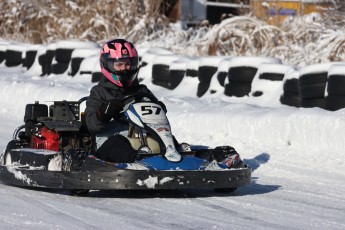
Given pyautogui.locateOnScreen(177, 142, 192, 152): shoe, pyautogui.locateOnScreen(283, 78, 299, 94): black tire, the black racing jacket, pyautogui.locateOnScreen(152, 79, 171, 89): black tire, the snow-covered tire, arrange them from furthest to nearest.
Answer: pyautogui.locateOnScreen(152, 79, 171, 89): black tire
the snow-covered tire
pyautogui.locateOnScreen(283, 78, 299, 94): black tire
pyautogui.locateOnScreen(177, 142, 192, 152): shoe
the black racing jacket

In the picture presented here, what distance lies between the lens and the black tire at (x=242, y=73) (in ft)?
36.8

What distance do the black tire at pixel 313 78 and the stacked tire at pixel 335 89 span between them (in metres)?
0.20

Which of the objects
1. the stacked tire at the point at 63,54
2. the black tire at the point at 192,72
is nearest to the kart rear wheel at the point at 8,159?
the black tire at the point at 192,72

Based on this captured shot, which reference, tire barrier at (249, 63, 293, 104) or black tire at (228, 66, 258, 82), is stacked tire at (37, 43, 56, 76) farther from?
tire barrier at (249, 63, 293, 104)

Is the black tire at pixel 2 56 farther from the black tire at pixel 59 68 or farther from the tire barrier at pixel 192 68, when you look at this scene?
the tire barrier at pixel 192 68

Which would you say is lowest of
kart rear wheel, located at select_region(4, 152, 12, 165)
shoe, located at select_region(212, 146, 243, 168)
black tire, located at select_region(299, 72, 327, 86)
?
kart rear wheel, located at select_region(4, 152, 12, 165)

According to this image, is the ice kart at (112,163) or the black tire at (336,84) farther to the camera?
the black tire at (336,84)

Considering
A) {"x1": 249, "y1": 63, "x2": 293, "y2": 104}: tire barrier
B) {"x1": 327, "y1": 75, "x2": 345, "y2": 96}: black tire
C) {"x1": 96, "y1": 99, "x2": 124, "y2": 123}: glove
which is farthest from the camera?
{"x1": 249, "y1": 63, "x2": 293, "y2": 104}: tire barrier

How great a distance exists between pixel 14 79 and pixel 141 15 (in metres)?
4.52

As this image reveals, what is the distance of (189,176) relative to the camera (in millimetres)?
6035

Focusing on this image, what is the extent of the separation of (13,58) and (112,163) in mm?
11053

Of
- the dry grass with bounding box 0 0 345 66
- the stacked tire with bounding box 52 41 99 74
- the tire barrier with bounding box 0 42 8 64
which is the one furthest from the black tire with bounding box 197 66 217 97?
the tire barrier with bounding box 0 42 8 64

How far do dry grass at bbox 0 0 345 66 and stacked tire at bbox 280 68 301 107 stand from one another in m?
2.22

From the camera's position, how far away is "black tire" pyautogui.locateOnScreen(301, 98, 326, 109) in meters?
9.64
